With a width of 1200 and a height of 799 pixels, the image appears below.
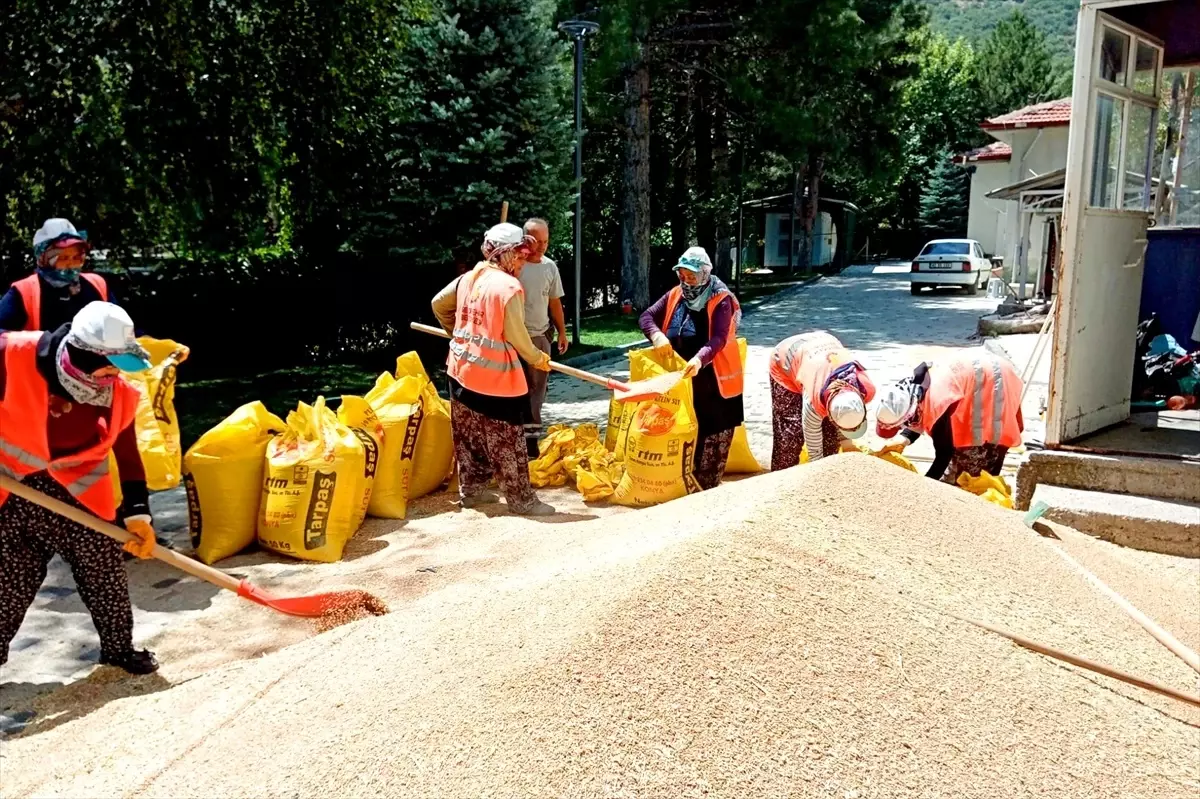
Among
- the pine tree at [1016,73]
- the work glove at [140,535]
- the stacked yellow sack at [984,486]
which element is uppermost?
the pine tree at [1016,73]

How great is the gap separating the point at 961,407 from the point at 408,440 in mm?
2863

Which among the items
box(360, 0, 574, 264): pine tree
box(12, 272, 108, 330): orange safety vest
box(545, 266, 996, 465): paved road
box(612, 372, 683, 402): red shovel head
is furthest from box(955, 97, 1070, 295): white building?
box(12, 272, 108, 330): orange safety vest

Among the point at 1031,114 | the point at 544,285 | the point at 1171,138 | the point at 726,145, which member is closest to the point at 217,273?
the point at 544,285

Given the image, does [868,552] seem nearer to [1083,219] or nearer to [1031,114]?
[1083,219]

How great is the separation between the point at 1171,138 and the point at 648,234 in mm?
11264

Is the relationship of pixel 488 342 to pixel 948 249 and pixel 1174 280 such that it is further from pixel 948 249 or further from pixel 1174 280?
pixel 948 249

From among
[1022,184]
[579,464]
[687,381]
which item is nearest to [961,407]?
[687,381]

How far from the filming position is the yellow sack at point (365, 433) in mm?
4883

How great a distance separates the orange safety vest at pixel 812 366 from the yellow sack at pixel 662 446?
521mm

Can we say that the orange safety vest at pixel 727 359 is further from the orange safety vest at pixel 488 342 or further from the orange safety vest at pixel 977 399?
the orange safety vest at pixel 977 399

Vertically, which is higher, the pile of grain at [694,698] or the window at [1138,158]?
the window at [1138,158]

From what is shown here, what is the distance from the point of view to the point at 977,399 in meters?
4.53

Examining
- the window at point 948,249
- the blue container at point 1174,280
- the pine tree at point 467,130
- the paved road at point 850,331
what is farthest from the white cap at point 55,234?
the window at point 948,249

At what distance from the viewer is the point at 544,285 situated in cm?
636
